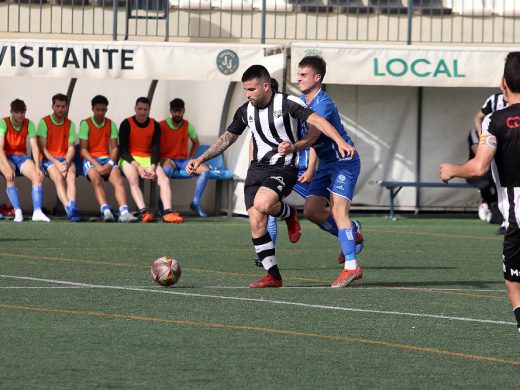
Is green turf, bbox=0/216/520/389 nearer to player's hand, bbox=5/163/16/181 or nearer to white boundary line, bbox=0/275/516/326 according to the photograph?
white boundary line, bbox=0/275/516/326

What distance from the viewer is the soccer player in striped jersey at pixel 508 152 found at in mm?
6727

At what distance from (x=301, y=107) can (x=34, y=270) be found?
2.75 m

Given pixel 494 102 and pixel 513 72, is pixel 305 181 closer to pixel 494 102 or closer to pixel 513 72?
pixel 513 72

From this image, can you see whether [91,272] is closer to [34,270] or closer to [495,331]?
[34,270]

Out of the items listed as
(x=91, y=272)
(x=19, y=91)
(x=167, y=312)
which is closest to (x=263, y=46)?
(x=19, y=91)

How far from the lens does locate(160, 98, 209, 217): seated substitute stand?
758 inches

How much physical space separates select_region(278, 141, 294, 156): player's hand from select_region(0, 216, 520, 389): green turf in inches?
41.8

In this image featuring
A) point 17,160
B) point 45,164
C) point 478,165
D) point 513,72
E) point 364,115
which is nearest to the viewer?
point 478,165

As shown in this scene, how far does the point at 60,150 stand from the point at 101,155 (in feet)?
1.93

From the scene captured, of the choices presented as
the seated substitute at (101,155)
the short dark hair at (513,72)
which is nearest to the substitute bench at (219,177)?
the seated substitute at (101,155)

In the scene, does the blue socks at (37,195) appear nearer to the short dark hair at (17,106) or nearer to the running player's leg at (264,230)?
the short dark hair at (17,106)

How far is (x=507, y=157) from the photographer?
268 inches

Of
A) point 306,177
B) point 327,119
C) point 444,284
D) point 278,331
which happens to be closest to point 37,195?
point 306,177

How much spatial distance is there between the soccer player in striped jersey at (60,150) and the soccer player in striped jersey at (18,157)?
0.68 feet
